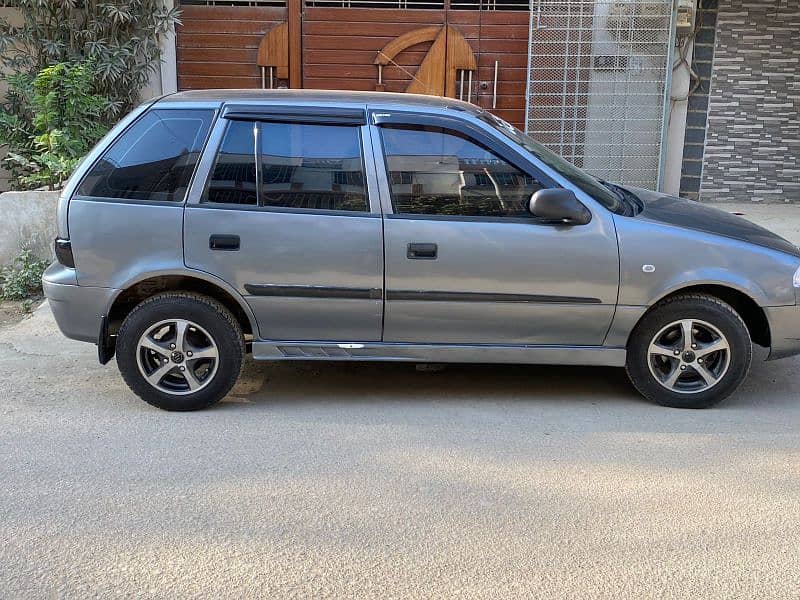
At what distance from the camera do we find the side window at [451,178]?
4875 mm

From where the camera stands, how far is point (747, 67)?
10609 millimetres

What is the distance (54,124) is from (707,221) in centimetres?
650

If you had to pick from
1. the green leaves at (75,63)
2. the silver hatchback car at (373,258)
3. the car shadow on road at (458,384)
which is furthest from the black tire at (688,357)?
the green leaves at (75,63)

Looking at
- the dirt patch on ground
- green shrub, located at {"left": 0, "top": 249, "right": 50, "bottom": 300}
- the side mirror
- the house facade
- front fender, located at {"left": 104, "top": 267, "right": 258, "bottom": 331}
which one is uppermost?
the house facade

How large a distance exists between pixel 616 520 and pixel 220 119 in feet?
9.98

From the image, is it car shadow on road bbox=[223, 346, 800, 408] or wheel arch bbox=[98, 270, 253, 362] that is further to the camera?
car shadow on road bbox=[223, 346, 800, 408]

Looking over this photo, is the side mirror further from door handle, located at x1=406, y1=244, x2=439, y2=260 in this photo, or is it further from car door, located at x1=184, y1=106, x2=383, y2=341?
car door, located at x1=184, y1=106, x2=383, y2=341

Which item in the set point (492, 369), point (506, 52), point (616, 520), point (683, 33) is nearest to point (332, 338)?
point (492, 369)

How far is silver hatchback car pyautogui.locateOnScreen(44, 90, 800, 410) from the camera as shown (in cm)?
481

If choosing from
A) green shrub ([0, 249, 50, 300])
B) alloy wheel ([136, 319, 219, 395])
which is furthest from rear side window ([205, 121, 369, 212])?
green shrub ([0, 249, 50, 300])

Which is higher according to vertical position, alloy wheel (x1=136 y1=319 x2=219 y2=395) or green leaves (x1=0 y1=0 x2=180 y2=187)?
green leaves (x1=0 y1=0 x2=180 y2=187)

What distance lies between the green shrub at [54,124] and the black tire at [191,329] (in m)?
3.73

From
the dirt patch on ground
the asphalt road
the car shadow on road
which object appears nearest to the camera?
the asphalt road

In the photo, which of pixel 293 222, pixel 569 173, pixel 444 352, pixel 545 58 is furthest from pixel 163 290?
pixel 545 58
